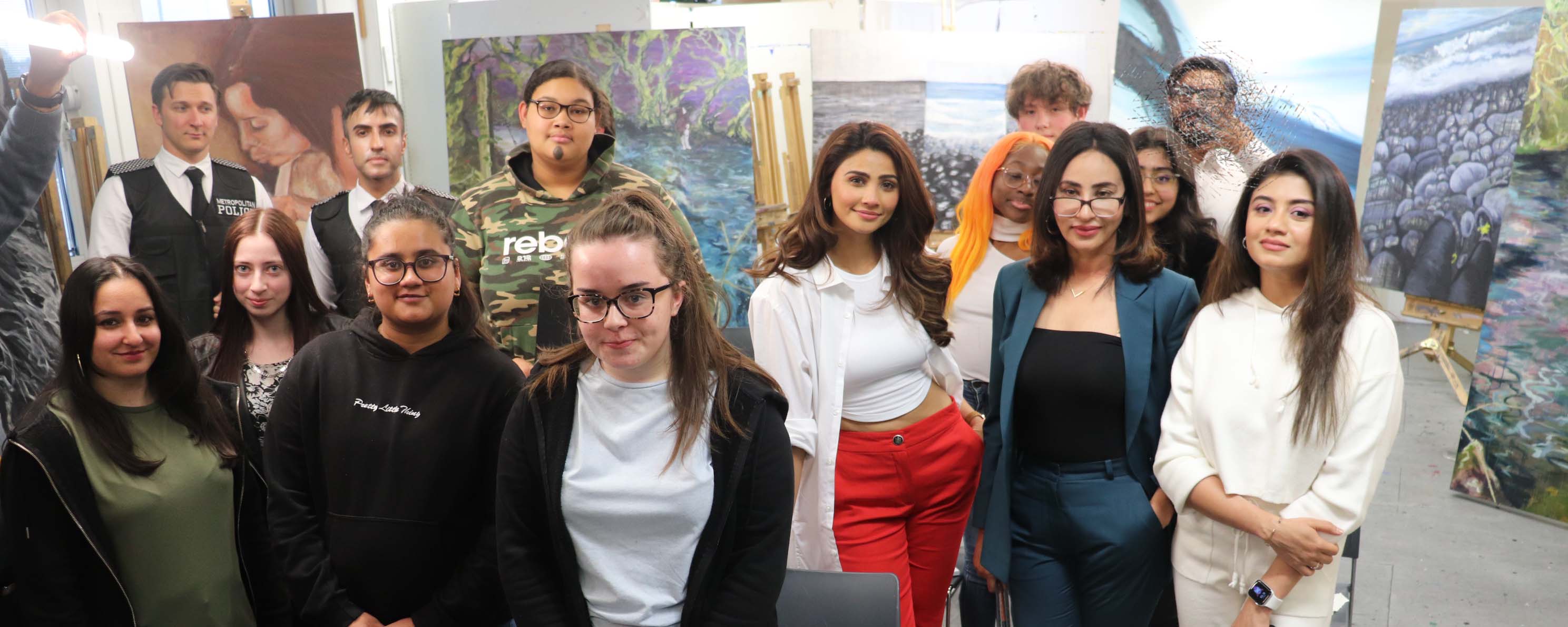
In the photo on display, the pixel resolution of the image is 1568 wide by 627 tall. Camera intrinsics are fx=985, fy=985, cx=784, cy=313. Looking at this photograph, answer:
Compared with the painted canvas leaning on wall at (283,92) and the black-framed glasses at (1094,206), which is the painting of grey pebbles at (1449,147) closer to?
the black-framed glasses at (1094,206)

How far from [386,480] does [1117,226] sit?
5.15 feet

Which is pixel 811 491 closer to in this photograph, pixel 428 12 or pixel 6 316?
pixel 6 316

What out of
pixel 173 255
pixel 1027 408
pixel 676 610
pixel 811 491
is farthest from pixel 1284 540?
pixel 173 255

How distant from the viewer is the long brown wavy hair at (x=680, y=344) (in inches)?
62.2

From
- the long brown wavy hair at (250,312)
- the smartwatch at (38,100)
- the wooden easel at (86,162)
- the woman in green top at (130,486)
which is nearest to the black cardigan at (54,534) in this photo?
the woman in green top at (130,486)

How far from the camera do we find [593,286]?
155 cm

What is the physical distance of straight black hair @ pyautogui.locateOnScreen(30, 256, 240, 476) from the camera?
6.19 ft

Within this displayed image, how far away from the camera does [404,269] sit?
1.85 m

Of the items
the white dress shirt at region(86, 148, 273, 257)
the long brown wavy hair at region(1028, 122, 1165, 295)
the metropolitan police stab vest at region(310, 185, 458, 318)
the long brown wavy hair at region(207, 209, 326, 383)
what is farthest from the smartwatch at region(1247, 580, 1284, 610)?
the white dress shirt at region(86, 148, 273, 257)

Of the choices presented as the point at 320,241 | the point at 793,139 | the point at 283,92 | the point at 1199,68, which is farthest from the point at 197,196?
the point at 1199,68

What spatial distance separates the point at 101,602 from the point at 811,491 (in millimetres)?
1426

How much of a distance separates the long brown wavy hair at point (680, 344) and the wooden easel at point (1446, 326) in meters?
5.19

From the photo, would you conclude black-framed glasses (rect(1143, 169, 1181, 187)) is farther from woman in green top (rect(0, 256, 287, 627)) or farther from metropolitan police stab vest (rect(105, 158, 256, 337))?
metropolitan police stab vest (rect(105, 158, 256, 337))

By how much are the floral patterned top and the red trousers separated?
4.25ft
